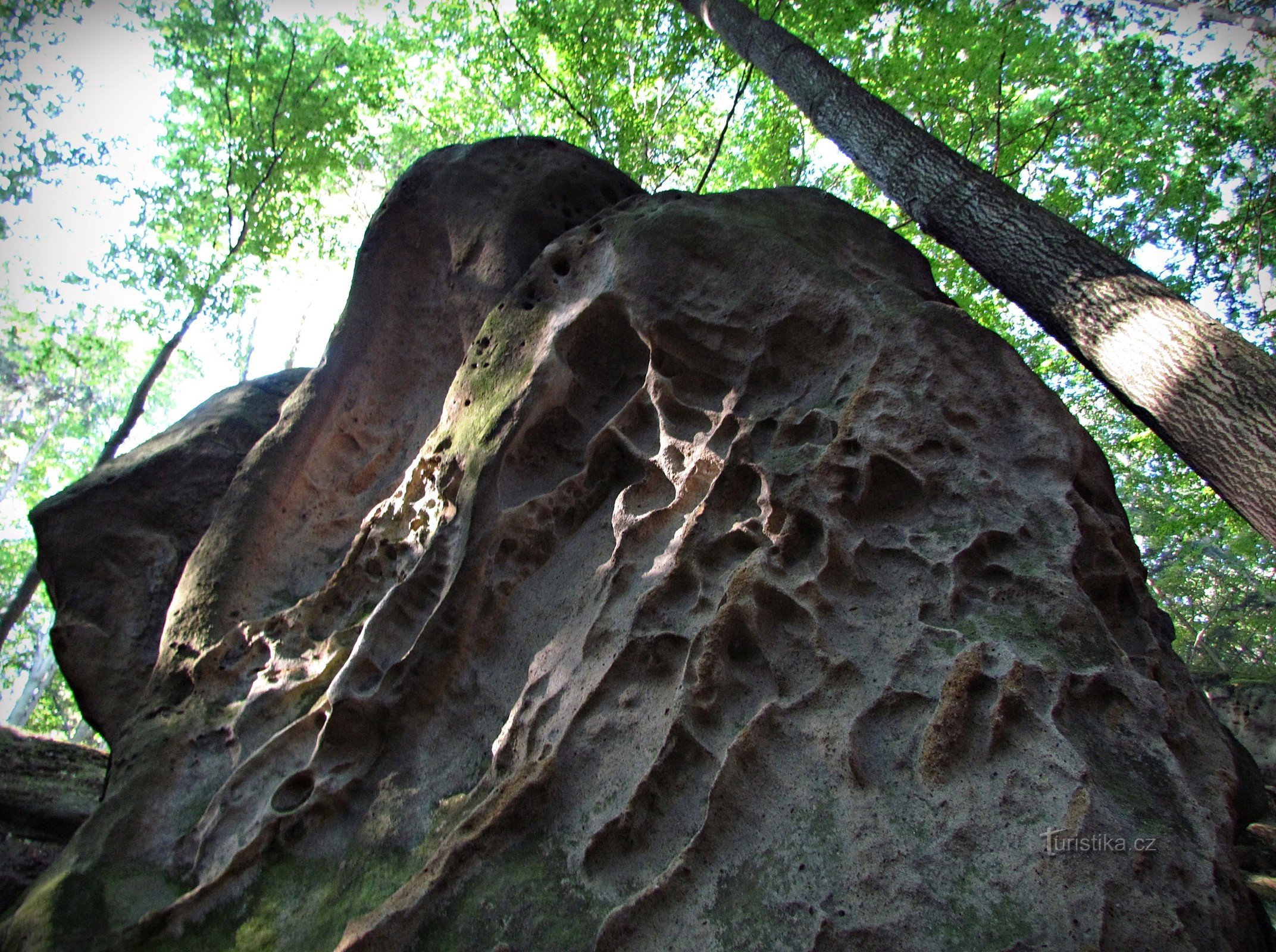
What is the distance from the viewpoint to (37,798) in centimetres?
456

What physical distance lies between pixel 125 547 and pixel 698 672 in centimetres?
449

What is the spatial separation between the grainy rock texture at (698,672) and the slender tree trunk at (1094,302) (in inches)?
25.3

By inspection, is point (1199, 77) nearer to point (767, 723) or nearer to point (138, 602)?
point (767, 723)

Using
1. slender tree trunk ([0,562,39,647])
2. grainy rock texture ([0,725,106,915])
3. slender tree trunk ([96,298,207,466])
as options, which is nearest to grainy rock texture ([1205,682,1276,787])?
grainy rock texture ([0,725,106,915])

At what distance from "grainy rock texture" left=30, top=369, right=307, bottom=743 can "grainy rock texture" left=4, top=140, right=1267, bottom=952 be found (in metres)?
0.70

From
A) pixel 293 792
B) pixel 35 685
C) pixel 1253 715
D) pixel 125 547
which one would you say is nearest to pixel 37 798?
pixel 125 547

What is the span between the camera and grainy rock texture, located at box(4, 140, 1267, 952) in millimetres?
1995

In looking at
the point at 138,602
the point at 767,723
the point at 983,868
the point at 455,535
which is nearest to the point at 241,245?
the point at 138,602

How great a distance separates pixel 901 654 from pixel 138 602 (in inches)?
Answer: 191

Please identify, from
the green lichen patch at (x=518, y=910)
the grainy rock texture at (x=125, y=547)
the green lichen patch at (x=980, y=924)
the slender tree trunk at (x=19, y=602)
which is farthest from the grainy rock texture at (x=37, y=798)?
the green lichen patch at (x=980, y=924)

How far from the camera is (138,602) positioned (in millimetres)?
4770

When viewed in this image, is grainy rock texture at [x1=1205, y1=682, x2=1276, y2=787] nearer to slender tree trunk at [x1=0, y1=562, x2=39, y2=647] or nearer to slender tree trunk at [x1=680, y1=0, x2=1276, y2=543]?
slender tree trunk at [x1=680, y1=0, x2=1276, y2=543]

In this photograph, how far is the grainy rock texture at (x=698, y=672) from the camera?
200 cm

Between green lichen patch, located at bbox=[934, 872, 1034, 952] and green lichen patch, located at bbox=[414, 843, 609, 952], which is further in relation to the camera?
green lichen patch, located at bbox=[414, 843, 609, 952]
